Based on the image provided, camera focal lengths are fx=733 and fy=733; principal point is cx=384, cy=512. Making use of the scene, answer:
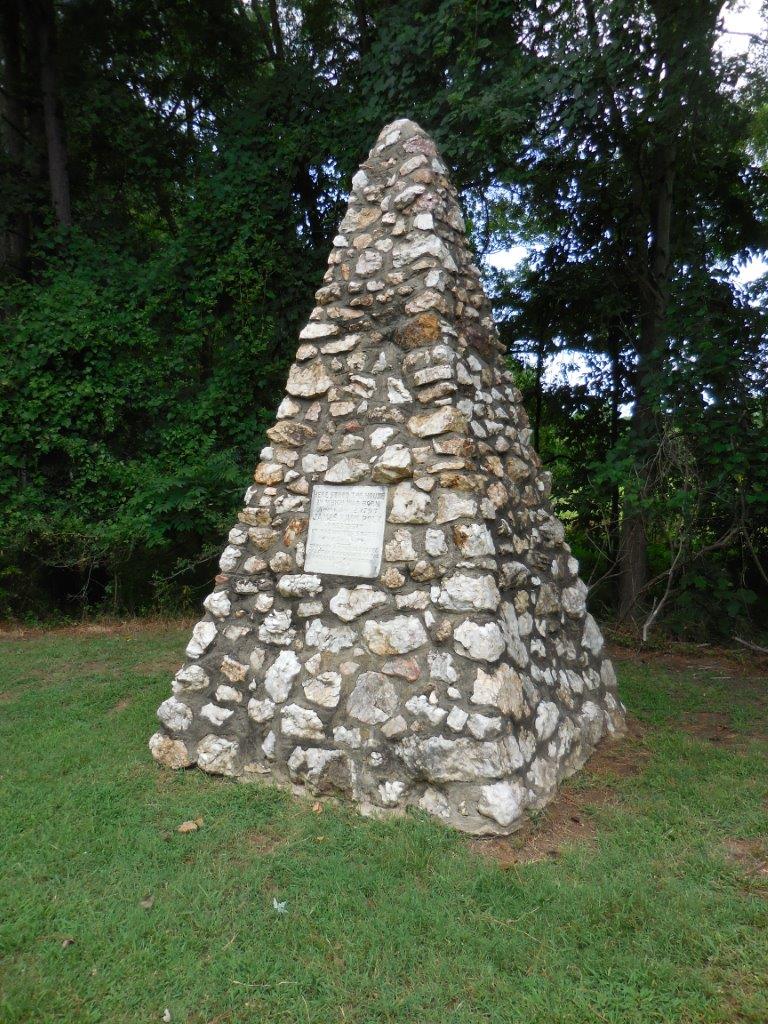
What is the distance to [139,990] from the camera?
96.9 inches

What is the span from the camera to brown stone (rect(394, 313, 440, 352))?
160 inches

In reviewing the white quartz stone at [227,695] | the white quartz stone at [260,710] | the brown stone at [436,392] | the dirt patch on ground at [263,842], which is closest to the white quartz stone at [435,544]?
the brown stone at [436,392]

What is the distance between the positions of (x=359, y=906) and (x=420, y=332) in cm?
284

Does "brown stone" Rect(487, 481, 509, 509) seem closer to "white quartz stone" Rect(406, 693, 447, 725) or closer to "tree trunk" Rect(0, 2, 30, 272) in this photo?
"white quartz stone" Rect(406, 693, 447, 725)

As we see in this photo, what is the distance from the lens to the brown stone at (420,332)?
4070mm

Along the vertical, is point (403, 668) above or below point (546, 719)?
above

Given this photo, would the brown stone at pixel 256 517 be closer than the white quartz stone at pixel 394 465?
No

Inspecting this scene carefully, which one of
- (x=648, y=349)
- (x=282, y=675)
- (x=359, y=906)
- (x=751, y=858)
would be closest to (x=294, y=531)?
(x=282, y=675)

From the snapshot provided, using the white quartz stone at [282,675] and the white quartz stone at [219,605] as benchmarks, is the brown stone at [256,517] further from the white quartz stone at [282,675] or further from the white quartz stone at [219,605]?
the white quartz stone at [282,675]

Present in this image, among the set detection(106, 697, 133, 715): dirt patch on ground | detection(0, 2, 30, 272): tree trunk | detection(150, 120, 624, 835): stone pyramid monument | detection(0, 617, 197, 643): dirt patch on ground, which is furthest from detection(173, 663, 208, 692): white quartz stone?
detection(0, 2, 30, 272): tree trunk

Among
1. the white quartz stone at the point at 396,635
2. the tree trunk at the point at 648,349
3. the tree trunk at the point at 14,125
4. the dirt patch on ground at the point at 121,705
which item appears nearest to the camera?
the white quartz stone at the point at 396,635

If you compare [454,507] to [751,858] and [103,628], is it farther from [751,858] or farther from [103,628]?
[103,628]

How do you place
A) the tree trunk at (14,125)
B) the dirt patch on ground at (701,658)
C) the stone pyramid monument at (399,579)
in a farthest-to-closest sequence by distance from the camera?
the tree trunk at (14,125) → the dirt patch on ground at (701,658) → the stone pyramid monument at (399,579)

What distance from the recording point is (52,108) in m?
9.66
